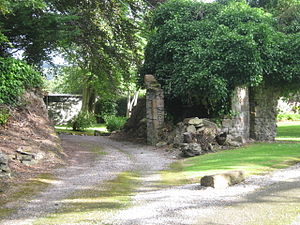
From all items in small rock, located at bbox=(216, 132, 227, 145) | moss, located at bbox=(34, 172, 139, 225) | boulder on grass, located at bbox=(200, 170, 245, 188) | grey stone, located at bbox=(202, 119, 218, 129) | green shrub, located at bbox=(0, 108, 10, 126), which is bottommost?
moss, located at bbox=(34, 172, 139, 225)

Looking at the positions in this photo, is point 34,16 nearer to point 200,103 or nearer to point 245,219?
point 200,103

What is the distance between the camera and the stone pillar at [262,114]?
18.7 metres

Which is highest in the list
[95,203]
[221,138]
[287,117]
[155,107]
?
[155,107]

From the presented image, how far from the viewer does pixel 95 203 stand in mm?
7129

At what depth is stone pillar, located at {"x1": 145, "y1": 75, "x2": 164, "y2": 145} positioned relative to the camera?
17859 millimetres

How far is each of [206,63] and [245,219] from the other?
11.2m

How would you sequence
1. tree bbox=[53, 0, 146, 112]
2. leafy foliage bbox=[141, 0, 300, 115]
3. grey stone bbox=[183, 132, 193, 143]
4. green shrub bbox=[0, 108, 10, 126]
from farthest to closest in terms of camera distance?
1. tree bbox=[53, 0, 146, 112]
2. leafy foliage bbox=[141, 0, 300, 115]
3. grey stone bbox=[183, 132, 193, 143]
4. green shrub bbox=[0, 108, 10, 126]

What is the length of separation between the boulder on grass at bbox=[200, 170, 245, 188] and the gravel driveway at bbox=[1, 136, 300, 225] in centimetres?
17

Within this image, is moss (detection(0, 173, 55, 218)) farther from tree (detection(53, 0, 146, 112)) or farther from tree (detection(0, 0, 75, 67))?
tree (detection(53, 0, 146, 112))

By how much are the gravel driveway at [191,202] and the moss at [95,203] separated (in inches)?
7.2

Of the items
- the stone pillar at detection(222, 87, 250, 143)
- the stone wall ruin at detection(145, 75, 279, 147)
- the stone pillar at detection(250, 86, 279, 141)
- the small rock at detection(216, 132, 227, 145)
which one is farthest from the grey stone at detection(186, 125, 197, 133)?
the stone pillar at detection(250, 86, 279, 141)

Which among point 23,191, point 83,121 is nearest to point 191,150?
point 23,191

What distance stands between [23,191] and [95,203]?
6.87 feet

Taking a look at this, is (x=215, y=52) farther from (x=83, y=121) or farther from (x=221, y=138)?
(x=83, y=121)
